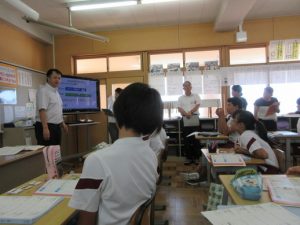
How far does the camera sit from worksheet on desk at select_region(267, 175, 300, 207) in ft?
3.81

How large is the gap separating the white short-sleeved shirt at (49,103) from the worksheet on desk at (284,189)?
2775mm

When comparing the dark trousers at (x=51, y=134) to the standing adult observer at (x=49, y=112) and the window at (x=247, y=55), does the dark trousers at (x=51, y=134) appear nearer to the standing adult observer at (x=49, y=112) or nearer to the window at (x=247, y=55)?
the standing adult observer at (x=49, y=112)

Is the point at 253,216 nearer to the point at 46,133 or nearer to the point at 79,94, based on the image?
the point at 46,133

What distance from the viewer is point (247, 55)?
19.9 feet

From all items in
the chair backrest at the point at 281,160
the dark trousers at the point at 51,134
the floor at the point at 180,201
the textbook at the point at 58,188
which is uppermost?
the dark trousers at the point at 51,134

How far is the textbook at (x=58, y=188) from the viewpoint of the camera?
132 centimetres

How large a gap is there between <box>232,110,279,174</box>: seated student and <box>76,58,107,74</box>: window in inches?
178

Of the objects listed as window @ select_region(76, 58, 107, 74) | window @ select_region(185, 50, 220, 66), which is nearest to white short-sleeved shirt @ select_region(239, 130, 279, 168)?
window @ select_region(185, 50, 220, 66)

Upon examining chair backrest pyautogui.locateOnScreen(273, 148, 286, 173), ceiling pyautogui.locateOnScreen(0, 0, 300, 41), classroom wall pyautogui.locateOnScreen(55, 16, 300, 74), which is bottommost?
chair backrest pyautogui.locateOnScreen(273, 148, 286, 173)

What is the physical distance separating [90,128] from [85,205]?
566 centimetres

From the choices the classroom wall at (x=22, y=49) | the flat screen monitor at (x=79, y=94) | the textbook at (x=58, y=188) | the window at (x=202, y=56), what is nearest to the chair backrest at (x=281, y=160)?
the textbook at (x=58, y=188)

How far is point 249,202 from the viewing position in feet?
3.84

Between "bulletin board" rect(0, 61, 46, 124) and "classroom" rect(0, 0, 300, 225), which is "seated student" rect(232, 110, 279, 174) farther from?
"bulletin board" rect(0, 61, 46, 124)

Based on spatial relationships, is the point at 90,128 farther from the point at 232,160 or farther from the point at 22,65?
the point at 232,160
